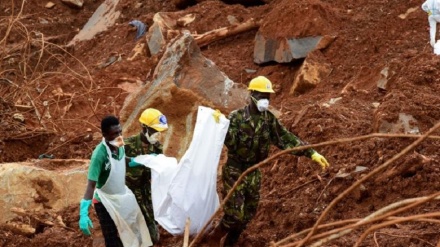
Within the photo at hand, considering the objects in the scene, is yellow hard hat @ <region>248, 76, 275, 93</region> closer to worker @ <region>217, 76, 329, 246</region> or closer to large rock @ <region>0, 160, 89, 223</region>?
worker @ <region>217, 76, 329, 246</region>

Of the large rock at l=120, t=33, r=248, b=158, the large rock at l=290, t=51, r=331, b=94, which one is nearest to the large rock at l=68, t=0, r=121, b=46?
the large rock at l=290, t=51, r=331, b=94

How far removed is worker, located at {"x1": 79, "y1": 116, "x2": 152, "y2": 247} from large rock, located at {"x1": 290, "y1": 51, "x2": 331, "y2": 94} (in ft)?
17.7

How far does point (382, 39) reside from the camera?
39.2 ft

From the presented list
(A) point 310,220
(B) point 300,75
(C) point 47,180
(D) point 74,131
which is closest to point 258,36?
(B) point 300,75

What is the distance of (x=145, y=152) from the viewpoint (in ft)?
22.0

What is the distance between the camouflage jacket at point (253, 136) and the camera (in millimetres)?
6383

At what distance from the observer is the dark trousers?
6.50 m

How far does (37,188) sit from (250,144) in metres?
2.99

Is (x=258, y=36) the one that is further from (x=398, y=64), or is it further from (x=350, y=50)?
(x=398, y=64)

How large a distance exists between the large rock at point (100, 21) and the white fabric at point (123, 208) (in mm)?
10267

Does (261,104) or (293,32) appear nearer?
(261,104)

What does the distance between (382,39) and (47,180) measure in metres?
5.27

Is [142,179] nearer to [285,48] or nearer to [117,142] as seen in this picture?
[117,142]

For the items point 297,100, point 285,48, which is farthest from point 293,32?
point 297,100
